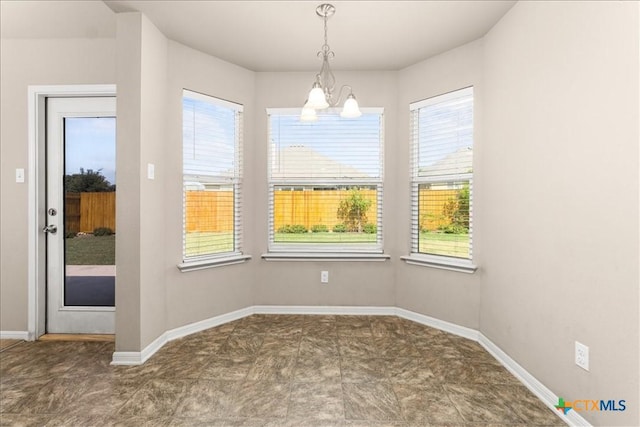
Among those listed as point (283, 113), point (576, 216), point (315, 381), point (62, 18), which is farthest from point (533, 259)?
point (62, 18)

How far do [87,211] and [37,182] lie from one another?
18.4 inches

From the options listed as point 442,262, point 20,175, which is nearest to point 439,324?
point 442,262

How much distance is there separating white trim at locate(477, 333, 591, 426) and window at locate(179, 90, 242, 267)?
252cm

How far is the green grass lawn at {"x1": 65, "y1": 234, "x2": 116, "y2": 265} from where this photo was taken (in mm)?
3037

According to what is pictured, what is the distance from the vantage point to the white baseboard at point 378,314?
6.72 feet

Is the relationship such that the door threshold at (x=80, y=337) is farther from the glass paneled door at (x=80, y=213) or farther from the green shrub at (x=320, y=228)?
the green shrub at (x=320, y=228)

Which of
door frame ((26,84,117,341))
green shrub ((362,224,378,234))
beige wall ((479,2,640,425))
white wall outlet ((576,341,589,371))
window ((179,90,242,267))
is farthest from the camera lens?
green shrub ((362,224,378,234))

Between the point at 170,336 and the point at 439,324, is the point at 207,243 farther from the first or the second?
the point at 439,324

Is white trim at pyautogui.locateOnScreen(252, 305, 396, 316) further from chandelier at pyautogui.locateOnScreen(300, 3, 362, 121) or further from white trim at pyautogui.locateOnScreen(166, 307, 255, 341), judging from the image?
chandelier at pyautogui.locateOnScreen(300, 3, 362, 121)

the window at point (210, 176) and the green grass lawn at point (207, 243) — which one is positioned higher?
the window at point (210, 176)

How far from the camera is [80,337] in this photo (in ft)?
9.78

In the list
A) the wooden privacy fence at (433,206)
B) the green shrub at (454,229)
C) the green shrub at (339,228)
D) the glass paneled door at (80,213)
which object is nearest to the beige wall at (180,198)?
the glass paneled door at (80,213)

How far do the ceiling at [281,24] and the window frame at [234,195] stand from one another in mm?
450

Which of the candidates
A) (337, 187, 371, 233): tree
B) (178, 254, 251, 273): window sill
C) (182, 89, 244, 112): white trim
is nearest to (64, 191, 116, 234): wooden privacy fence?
(178, 254, 251, 273): window sill
